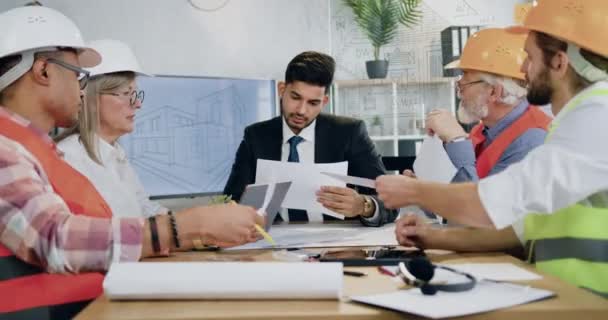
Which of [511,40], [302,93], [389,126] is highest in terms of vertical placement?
[511,40]

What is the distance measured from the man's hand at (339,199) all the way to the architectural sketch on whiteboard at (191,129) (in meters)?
2.15

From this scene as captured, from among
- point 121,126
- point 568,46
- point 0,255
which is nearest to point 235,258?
point 0,255

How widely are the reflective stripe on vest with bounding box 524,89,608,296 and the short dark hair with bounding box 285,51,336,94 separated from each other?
1557 mm

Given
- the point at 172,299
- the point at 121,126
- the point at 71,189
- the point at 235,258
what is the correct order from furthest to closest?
the point at 121,126, the point at 235,258, the point at 71,189, the point at 172,299

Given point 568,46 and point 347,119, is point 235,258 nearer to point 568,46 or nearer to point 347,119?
point 568,46

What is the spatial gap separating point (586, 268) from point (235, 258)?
33.5 inches

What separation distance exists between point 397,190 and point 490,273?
0.98 ft

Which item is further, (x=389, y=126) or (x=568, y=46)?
(x=389, y=126)

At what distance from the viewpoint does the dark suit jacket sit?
2.94 meters

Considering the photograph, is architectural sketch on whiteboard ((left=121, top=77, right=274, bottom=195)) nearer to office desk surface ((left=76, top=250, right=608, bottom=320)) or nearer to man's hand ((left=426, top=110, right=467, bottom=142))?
man's hand ((left=426, top=110, right=467, bottom=142))

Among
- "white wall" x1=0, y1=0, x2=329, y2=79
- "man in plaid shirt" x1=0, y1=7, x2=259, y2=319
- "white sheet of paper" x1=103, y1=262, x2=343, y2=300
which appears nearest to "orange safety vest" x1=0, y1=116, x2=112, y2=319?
"man in plaid shirt" x1=0, y1=7, x2=259, y2=319

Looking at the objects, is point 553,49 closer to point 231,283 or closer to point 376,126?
point 231,283

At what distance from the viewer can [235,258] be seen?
172 centimetres

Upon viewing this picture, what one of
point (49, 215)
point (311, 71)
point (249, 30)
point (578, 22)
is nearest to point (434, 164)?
point (311, 71)
